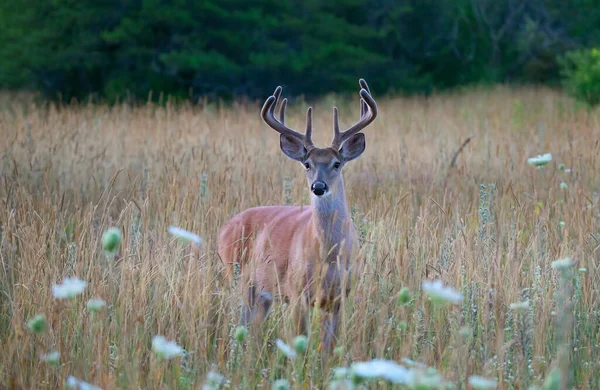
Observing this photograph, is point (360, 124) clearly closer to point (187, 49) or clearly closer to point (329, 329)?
point (329, 329)

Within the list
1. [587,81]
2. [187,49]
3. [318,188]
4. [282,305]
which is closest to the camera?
[282,305]

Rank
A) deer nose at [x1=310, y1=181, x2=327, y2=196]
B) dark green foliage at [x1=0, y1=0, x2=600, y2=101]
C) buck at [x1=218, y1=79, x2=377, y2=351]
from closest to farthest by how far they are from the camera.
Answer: buck at [x1=218, y1=79, x2=377, y2=351] → deer nose at [x1=310, y1=181, x2=327, y2=196] → dark green foliage at [x1=0, y1=0, x2=600, y2=101]

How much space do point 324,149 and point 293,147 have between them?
256 mm

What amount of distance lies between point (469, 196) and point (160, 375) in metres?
4.13

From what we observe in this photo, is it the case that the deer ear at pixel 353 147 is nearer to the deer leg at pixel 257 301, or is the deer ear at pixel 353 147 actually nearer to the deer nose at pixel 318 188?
the deer nose at pixel 318 188

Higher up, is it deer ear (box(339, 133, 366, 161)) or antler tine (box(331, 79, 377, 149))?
antler tine (box(331, 79, 377, 149))

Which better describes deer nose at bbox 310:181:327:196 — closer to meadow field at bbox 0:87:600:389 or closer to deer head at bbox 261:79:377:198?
deer head at bbox 261:79:377:198

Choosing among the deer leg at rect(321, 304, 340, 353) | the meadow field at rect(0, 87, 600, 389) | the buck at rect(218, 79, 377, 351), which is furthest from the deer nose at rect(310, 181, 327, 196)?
the deer leg at rect(321, 304, 340, 353)

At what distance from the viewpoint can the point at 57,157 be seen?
7.95 metres

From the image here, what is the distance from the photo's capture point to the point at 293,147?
16.1ft

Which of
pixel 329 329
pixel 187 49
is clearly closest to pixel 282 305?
pixel 329 329

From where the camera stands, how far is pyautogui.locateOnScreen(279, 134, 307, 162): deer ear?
16.0ft

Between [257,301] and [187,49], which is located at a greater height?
[187,49]

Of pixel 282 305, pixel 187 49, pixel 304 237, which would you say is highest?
pixel 187 49
